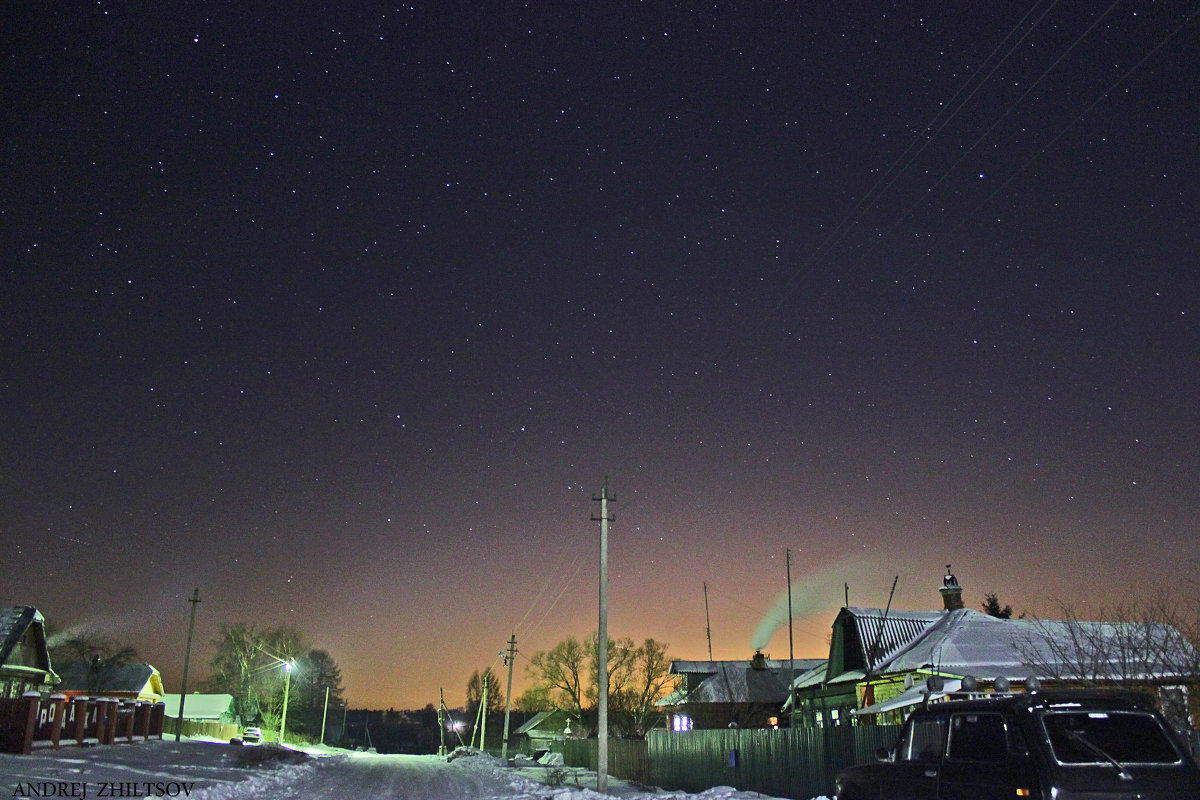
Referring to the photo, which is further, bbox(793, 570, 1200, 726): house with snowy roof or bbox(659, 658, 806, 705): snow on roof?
bbox(659, 658, 806, 705): snow on roof

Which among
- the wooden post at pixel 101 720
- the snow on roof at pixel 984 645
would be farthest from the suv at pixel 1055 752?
the wooden post at pixel 101 720

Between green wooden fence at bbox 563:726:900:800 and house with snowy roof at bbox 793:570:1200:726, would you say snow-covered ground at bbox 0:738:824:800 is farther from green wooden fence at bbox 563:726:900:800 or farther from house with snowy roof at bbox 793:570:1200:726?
house with snowy roof at bbox 793:570:1200:726

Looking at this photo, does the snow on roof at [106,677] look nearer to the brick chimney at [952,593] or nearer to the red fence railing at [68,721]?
the red fence railing at [68,721]

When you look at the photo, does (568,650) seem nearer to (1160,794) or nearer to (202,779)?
(202,779)

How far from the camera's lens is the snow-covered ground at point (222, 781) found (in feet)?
61.3

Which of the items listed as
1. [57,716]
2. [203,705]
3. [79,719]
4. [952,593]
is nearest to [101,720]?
[79,719]

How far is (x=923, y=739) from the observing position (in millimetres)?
9953

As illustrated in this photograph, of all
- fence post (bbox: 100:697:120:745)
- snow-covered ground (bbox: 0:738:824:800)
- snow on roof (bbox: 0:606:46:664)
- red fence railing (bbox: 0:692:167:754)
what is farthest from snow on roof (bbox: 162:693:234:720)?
fence post (bbox: 100:697:120:745)

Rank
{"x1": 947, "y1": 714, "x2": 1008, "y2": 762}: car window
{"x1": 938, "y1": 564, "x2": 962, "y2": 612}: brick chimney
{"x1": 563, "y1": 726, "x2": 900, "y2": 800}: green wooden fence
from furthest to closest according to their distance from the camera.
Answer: {"x1": 938, "y1": 564, "x2": 962, "y2": 612}: brick chimney
{"x1": 563, "y1": 726, "x2": 900, "y2": 800}: green wooden fence
{"x1": 947, "y1": 714, "x2": 1008, "y2": 762}: car window

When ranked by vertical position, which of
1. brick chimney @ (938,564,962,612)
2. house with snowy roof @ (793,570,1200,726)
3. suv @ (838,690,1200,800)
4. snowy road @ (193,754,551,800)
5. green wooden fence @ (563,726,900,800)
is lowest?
snowy road @ (193,754,551,800)

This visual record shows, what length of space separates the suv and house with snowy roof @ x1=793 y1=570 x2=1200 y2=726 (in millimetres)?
11766

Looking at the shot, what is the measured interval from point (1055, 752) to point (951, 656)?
2950 centimetres

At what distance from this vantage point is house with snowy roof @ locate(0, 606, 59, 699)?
45.5 m

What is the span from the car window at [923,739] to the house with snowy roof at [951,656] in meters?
11.3
